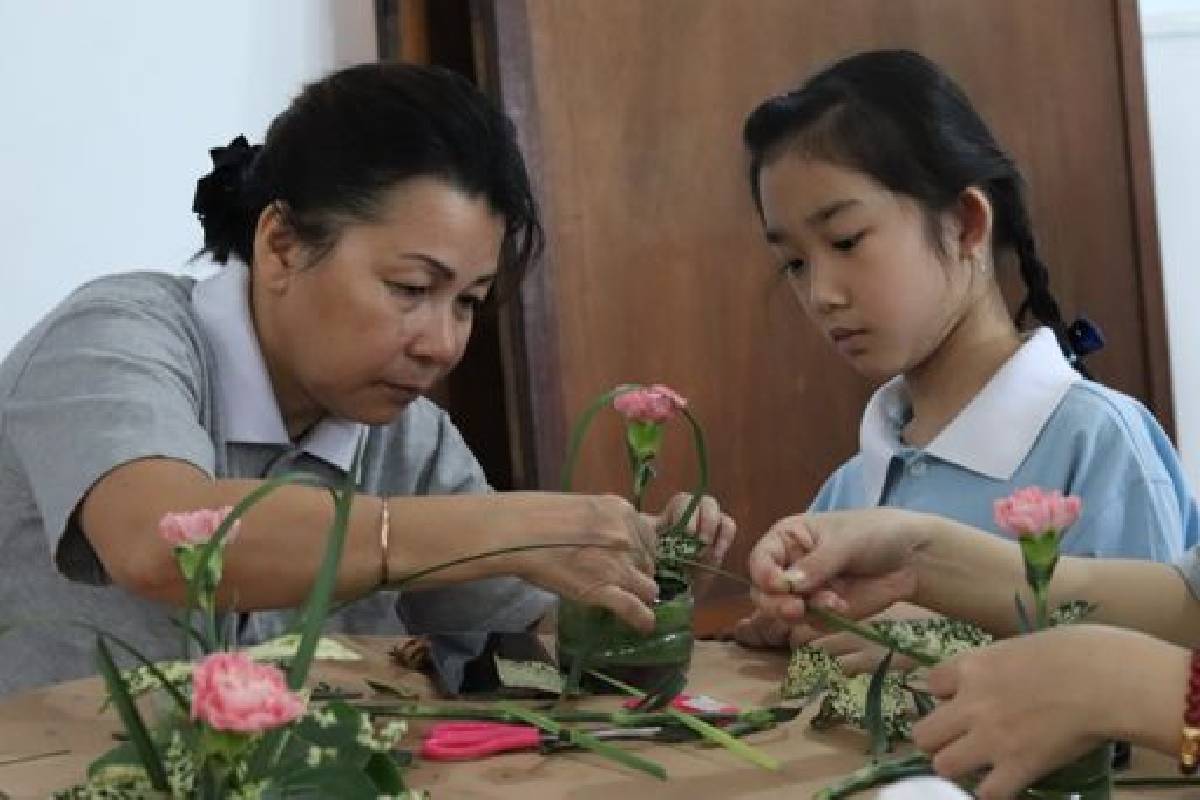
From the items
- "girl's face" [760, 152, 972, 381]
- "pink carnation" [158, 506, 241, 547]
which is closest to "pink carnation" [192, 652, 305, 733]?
"pink carnation" [158, 506, 241, 547]

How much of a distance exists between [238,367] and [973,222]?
0.73 m

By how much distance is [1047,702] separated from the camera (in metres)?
0.75

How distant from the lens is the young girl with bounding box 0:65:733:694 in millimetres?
1137

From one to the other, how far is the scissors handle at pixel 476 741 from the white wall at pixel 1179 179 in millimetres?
2352

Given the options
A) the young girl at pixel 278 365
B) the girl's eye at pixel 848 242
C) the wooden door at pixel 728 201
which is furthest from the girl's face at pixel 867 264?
the wooden door at pixel 728 201

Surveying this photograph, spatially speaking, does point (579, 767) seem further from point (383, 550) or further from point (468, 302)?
point (468, 302)

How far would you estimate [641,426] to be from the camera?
1.04 meters

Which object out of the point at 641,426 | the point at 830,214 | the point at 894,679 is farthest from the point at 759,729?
the point at 830,214

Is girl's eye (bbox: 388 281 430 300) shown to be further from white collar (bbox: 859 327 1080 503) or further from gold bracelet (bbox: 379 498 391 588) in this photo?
white collar (bbox: 859 327 1080 503)

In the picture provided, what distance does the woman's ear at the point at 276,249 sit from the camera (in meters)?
1.42

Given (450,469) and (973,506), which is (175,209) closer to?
(450,469)

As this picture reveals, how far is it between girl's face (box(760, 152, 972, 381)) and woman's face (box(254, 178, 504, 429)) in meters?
0.32

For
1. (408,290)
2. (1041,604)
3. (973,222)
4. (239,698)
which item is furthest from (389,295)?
(239,698)

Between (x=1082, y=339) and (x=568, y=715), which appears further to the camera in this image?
(x=1082, y=339)
